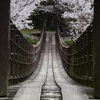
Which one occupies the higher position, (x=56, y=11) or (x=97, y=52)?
(x=56, y=11)

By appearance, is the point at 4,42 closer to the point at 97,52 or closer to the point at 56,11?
the point at 97,52

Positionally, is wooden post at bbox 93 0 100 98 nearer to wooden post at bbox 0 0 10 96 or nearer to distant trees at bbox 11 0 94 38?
wooden post at bbox 0 0 10 96

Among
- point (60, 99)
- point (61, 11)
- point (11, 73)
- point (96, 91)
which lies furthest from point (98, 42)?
point (61, 11)

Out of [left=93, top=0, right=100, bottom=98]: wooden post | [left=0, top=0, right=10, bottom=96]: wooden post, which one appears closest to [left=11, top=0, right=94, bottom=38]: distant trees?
[left=93, top=0, right=100, bottom=98]: wooden post

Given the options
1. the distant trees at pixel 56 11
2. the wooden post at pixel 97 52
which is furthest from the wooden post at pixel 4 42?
the distant trees at pixel 56 11

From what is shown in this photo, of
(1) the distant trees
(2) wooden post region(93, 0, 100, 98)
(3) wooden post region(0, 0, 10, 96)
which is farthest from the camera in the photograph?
(1) the distant trees

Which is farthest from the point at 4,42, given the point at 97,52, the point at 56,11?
the point at 56,11

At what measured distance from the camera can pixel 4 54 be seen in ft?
11.9

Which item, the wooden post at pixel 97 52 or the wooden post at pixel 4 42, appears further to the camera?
the wooden post at pixel 4 42

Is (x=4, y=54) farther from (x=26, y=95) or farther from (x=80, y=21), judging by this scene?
(x=80, y=21)

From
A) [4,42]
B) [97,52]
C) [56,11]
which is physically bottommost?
[97,52]

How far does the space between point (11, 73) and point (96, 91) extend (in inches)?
67.4

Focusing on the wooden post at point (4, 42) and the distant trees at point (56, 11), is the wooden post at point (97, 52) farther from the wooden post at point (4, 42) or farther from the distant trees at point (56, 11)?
the distant trees at point (56, 11)

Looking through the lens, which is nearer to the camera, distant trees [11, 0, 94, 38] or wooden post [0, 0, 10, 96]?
wooden post [0, 0, 10, 96]
